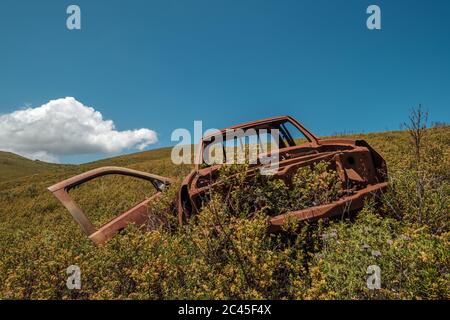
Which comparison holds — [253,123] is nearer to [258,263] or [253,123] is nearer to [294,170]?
[294,170]

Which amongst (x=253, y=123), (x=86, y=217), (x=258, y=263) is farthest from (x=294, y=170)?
(x=86, y=217)

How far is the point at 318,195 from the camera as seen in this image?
501cm

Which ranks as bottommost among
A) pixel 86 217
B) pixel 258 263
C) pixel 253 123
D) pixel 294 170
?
pixel 258 263

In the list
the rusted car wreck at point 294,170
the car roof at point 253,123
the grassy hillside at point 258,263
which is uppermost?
the car roof at point 253,123

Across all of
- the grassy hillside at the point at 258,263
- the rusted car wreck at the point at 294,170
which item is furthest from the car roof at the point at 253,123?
the grassy hillside at the point at 258,263

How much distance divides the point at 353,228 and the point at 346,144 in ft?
5.90

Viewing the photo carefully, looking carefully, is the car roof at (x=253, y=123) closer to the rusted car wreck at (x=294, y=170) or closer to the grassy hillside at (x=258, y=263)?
the rusted car wreck at (x=294, y=170)

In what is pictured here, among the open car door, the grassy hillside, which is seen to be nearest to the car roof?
the grassy hillside

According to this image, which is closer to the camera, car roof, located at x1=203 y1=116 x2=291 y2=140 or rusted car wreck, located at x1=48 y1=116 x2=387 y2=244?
rusted car wreck, located at x1=48 y1=116 x2=387 y2=244

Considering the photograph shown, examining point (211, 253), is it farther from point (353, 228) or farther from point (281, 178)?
point (353, 228)

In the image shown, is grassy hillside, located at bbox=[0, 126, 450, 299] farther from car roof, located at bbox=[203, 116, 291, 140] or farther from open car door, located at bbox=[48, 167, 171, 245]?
car roof, located at bbox=[203, 116, 291, 140]

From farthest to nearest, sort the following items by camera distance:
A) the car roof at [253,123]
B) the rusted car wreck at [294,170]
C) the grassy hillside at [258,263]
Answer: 1. the car roof at [253,123]
2. the rusted car wreck at [294,170]
3. the grassy hillside at [258,263]

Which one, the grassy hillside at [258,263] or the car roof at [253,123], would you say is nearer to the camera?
the grassy hillside at [258,263]
